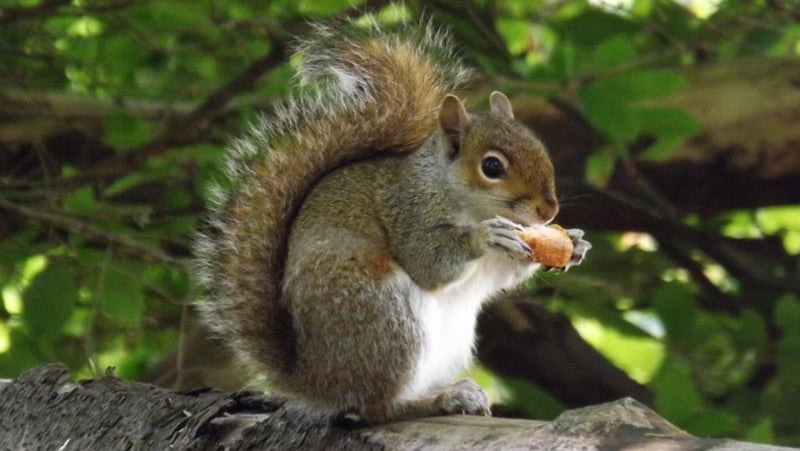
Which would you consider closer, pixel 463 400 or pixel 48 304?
pixel 463 400

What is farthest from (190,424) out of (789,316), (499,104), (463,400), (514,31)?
(514,31)

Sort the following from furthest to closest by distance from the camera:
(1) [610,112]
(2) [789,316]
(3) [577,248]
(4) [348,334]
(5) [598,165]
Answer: (5) [598,165]
(2) [789,316]
(1) [610,112]
(3) [577,248]
(4) [348,334]

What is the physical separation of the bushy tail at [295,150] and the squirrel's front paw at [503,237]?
9.8 inches

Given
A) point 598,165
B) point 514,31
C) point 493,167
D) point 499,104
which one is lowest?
point 493,167

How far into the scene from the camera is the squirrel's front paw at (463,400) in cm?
152

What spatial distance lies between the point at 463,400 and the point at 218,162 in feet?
2.47

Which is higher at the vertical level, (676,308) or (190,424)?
(676,308)

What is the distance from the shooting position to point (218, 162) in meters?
2.12

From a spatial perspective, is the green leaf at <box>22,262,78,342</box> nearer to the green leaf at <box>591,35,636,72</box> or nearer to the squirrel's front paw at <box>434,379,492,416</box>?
the squirrel's front paw at <box>434,379,492,416</box>

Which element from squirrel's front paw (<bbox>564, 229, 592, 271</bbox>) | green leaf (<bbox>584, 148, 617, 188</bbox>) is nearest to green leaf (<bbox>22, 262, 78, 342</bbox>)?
squirrel's front paw (<bbox>564, 229, 592, 271</bbox>)

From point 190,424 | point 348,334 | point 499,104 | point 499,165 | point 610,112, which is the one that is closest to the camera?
point 190,424

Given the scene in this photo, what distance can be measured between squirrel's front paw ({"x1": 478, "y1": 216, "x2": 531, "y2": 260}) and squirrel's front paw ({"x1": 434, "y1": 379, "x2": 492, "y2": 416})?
18 cm

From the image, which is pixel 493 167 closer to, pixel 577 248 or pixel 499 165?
pixel 499 165

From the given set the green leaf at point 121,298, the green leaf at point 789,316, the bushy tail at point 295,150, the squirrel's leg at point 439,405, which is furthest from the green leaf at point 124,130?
the green leaf at point 789,316
